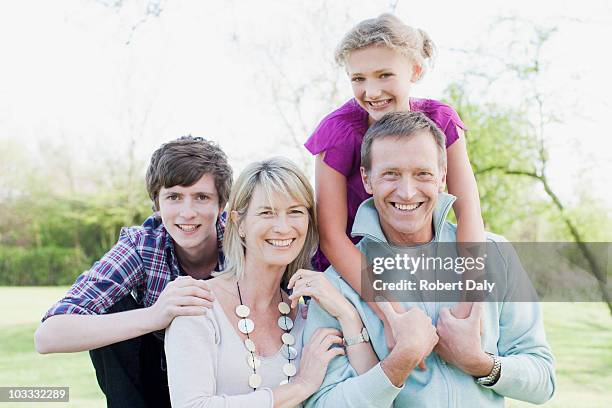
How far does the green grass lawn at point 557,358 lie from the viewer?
27.9 ft

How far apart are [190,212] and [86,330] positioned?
2.03 ft

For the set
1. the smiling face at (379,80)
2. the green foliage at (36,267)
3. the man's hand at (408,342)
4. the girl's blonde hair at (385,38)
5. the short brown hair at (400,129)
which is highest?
the green foliage at (36,267)

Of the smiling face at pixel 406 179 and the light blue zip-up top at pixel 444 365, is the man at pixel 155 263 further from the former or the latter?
the smiling face at pixel 406 179

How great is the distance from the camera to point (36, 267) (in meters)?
19.5

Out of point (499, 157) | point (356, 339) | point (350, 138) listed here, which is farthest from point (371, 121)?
point (499, 157)

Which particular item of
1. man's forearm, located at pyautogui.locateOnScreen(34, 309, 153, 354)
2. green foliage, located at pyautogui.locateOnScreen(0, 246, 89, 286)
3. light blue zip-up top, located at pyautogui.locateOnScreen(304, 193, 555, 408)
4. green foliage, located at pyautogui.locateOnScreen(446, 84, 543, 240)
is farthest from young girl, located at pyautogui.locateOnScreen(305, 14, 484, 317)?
green foliage, located at pyautogui.locateOnScreen(0, 246, 89, 286)

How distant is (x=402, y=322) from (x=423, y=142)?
0.63 m

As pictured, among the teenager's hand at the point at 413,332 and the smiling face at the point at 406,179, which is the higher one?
the smiling face at the point at 406,179

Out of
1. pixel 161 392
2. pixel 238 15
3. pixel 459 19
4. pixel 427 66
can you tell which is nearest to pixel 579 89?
pixel 459 19

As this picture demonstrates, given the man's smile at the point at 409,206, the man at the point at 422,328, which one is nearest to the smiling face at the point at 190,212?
the man at the point at 422,328

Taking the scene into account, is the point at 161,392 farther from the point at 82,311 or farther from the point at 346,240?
the point at 346,240

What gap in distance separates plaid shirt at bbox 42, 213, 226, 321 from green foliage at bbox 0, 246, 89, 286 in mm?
17640

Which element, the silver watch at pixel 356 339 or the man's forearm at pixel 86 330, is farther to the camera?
the man's forearm at pixel 86 330

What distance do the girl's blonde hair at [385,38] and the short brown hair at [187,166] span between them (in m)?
0.68
